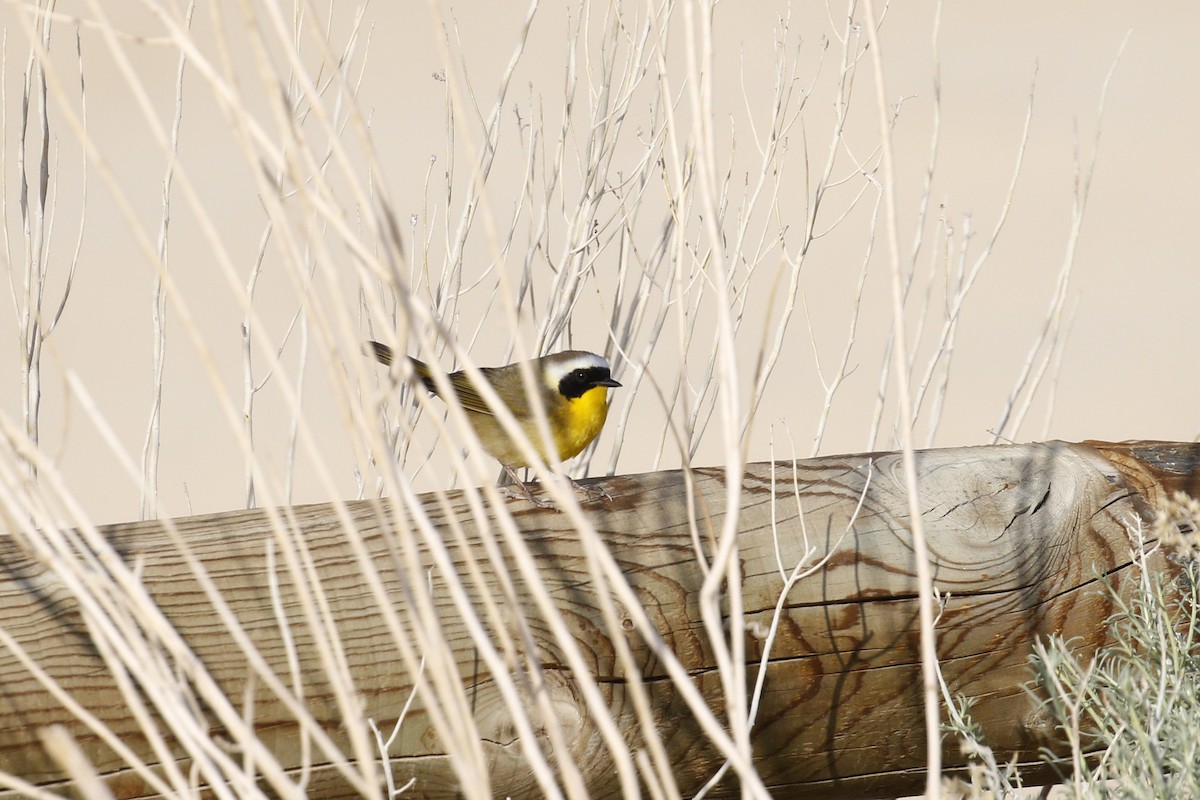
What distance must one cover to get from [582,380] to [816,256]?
9417 millimetres

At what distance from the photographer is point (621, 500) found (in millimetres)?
1837

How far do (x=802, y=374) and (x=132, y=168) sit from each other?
24.7ft

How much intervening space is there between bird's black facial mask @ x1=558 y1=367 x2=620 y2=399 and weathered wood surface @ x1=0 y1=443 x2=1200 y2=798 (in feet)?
4.40

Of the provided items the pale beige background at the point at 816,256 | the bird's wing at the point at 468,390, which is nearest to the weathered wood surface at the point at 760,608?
the bird's wing at the point at 468,390

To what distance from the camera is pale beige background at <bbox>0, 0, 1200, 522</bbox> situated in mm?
9211

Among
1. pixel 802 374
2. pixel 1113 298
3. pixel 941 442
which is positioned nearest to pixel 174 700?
pixel 941 442

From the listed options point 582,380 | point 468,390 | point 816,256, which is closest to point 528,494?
point 582,380

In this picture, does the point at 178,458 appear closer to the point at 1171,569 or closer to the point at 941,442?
the point at 941,442

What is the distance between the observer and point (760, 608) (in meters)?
1.79

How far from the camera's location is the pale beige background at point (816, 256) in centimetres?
921

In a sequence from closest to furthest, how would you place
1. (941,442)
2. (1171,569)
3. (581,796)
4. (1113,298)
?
(581,796) < (1171,569) < (941,442) < (1113,298)

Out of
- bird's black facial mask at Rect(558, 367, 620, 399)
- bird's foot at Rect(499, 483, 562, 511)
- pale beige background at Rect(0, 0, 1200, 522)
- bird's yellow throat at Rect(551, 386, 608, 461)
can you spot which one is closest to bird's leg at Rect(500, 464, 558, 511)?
bird's foot at Rect(499, 483, 562, 511)

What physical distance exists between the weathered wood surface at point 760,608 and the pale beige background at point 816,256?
5.35 metres

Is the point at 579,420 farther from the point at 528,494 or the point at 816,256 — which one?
the point at 816,256
